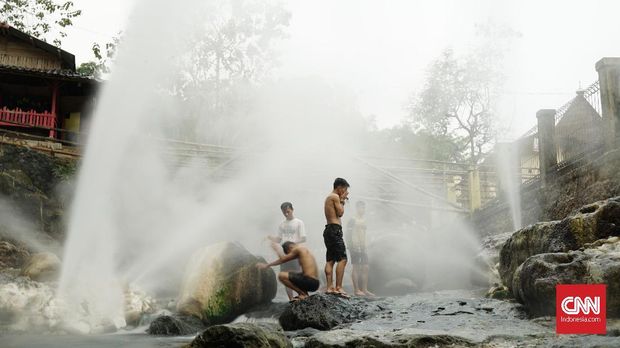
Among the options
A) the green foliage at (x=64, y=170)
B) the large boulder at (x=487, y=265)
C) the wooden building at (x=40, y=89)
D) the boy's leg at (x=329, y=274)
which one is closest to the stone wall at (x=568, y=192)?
the large boulder at (x=487, y=265)

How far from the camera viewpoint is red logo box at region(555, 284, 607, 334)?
181 inches

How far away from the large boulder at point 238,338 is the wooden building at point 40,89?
1749 centimetres

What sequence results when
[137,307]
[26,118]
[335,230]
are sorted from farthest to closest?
[26,118] → [137,307] → [335,230]

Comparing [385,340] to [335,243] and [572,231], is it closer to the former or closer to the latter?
[335,243]

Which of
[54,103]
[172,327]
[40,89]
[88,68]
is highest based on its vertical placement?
[88,68]

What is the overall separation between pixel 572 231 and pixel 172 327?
17.6 feet

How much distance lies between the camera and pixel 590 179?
9820 mm

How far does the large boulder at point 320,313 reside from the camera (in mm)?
6405

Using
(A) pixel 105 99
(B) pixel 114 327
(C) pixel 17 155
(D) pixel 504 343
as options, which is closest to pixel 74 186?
(C) pixel 17 155

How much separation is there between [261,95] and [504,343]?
2478cm

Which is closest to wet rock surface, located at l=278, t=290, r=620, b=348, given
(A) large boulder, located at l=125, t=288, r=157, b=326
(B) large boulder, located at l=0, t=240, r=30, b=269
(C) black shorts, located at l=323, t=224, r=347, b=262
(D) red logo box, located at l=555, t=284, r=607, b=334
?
(D) red logo box, located at l=555, t=284, r=607, b=334

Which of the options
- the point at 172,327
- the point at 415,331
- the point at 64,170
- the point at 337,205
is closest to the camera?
the point at 415,331

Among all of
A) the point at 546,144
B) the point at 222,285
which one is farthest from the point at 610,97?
the point at 222,285

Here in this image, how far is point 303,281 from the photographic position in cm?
719
